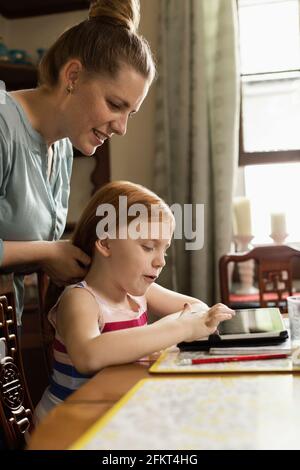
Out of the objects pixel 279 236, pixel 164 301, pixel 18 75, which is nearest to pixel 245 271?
pixel 279 236

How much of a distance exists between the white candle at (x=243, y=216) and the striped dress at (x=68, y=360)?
5.10ft

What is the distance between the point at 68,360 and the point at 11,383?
205 millimetres

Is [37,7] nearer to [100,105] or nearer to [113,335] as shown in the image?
[100,105]

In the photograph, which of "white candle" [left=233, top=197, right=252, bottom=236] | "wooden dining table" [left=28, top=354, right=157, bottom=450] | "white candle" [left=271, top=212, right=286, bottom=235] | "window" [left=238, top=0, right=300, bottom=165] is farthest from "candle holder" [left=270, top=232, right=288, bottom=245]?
"wooden dining table" [left=28, top=354, right=157, bottom=450]

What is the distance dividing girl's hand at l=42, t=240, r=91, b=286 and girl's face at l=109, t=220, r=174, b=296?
10 cm

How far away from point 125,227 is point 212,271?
1.61 meters

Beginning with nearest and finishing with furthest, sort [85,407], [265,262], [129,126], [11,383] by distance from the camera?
[85,407]
[11,383]
[265,262]
[129,126]

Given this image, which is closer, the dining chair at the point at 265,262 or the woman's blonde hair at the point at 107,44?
the woman's blonde hair at the point at 107,44

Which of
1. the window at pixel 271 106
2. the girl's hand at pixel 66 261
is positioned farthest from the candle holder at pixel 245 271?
the girl's hand at pixel 66 261

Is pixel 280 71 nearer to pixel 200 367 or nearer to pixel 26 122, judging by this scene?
pixel 26 122

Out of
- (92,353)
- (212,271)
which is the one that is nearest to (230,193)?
(212,271)

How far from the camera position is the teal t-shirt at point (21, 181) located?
1.46 meters

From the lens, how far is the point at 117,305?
1.33 meters

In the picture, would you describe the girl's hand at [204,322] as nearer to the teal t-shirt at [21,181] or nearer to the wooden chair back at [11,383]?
the wooden chair back at [11,383]
